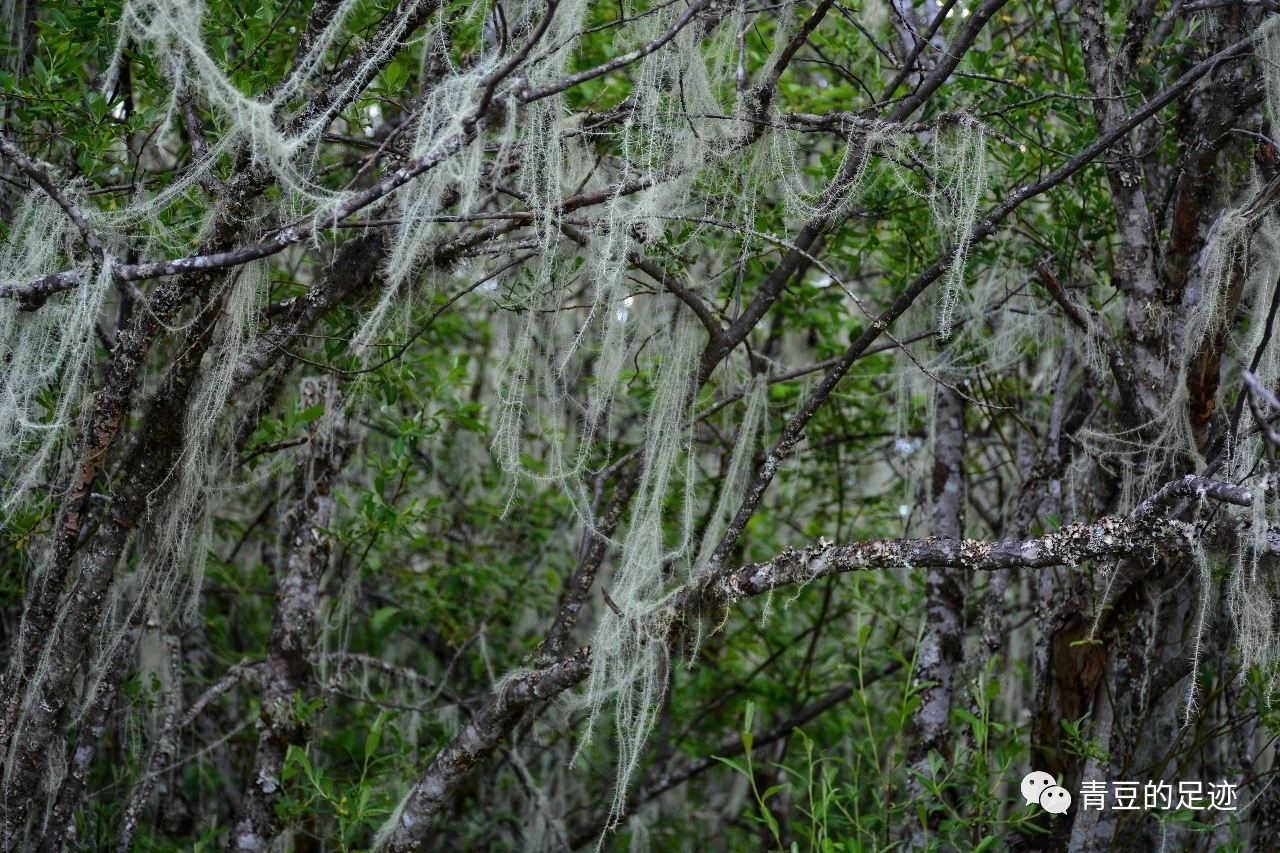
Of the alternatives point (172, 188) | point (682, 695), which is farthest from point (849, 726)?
point (172, 188)

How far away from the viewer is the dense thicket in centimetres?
238

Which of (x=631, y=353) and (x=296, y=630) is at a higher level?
(x=631, y=353)

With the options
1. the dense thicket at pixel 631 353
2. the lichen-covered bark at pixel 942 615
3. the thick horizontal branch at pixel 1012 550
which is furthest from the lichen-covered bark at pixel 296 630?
the lichen-covered bark at pixel 942 615

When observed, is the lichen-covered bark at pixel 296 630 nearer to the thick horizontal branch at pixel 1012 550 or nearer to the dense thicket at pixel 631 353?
the dense thicket at pixel 631 353

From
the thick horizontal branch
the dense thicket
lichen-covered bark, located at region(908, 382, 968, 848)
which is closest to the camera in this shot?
the thick horizontal branch

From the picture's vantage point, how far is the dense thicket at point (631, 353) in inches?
93.6

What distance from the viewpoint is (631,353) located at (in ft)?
10.0

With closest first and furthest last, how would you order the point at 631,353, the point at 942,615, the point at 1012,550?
the point at 1012,550, the point at 631,353, the point at 942,615

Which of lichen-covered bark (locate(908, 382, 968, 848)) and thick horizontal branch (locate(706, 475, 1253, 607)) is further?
lichen-covered bark (locate(908, 382, 968, 848))

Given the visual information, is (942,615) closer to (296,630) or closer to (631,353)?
(631,353)

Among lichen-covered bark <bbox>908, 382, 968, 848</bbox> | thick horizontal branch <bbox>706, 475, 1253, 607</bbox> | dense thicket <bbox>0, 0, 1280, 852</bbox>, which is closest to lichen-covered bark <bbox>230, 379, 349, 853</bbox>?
dense thicket <bbox>0, 0, 1280, 852</bbox>

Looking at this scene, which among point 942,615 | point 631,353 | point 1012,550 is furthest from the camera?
point 942,615

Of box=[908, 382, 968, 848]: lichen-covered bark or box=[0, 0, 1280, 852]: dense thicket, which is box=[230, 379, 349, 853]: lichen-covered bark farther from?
box=[908, 382, 968, 848]: lichen-covered bark

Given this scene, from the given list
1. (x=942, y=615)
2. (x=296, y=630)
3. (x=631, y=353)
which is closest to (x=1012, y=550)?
(x=631, y=353)
